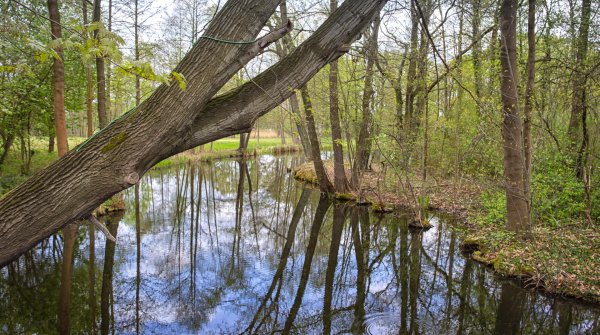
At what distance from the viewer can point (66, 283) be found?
642 centimetres

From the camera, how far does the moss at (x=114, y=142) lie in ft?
6.52

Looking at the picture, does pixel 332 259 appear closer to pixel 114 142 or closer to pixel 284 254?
pixel 284 254

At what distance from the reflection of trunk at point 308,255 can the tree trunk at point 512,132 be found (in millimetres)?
4123

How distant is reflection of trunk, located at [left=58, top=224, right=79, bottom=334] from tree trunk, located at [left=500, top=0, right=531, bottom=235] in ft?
24.3

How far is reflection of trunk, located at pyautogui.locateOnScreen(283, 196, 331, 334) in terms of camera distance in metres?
5.57

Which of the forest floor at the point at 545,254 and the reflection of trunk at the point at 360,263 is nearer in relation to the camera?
the reflection of trunk at the point at 360,263

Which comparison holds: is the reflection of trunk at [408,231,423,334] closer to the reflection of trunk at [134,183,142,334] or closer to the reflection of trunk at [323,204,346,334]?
the reflection of trunk at [323,204,346,334]

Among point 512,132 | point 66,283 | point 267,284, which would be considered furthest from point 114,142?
point 512,132

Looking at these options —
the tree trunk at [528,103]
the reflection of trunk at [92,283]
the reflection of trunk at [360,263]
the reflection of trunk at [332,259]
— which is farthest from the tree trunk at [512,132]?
the reflection of trunk at [92,283]

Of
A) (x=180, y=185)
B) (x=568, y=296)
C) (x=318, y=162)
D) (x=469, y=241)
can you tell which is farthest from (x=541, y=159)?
(x=180, y=185)

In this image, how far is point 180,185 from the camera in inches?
664

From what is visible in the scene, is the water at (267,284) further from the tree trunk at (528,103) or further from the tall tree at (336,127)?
the tall tree at (336,127)

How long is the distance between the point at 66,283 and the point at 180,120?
585 centimetres

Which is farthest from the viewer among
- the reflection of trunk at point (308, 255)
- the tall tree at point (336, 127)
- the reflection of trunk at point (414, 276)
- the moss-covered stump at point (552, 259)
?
the tall tree at point (336, 127)
